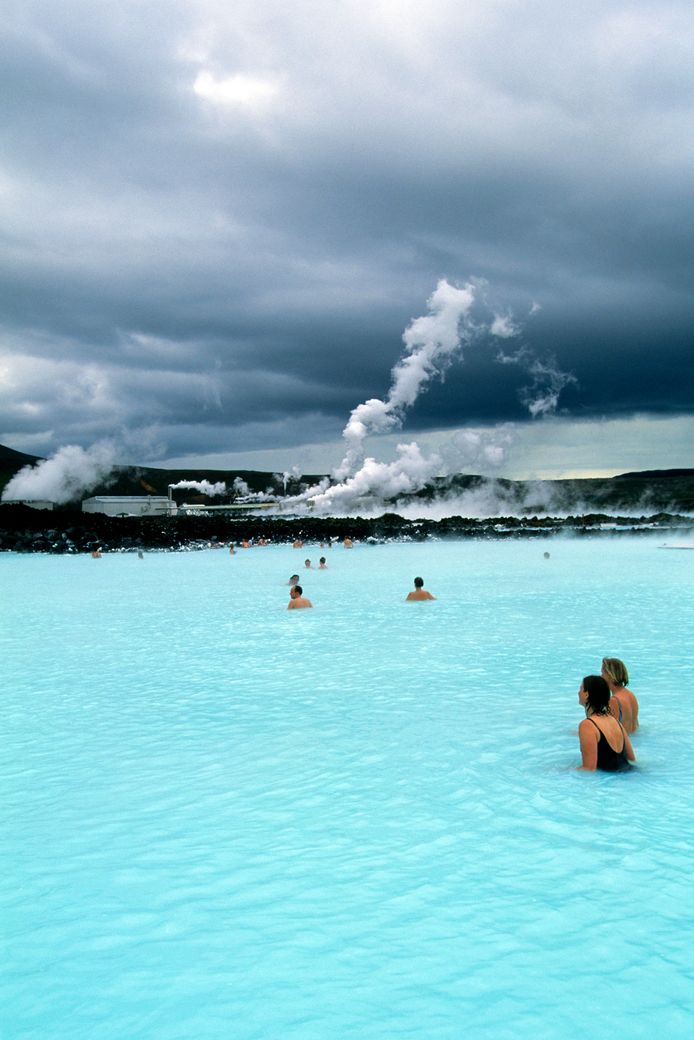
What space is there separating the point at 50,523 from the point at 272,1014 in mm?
58033

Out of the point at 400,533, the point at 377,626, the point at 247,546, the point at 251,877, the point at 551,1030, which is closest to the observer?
the point at 551,1030

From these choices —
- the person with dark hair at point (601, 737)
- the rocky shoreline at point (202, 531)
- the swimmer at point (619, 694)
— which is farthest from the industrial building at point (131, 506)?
the person with dark hair at point (601, 737)

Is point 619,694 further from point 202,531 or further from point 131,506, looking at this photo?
point 131,506

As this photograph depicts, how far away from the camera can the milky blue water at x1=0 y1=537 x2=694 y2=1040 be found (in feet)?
14.2

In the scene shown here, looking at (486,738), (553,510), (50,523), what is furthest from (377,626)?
(553,510)

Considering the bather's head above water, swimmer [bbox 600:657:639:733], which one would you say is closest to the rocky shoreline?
swimmer [bbox 600:657:639:733]

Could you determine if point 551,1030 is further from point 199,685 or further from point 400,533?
point 400,533

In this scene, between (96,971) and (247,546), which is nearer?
(96,971)

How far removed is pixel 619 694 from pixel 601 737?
1.19m

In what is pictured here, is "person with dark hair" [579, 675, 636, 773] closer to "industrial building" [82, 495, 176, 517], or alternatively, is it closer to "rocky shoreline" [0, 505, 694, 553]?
"rocky shoreline" [0, 505, 694, 553]

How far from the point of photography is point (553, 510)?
139 m

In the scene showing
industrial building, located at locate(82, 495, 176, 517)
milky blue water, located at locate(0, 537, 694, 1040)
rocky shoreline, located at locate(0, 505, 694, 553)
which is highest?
industrial building, located at locate(82, 495, 176, 517)

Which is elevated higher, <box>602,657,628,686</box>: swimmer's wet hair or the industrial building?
the industrial building

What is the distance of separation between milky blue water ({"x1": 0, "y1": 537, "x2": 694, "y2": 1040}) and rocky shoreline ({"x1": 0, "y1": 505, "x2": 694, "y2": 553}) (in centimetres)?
4155
